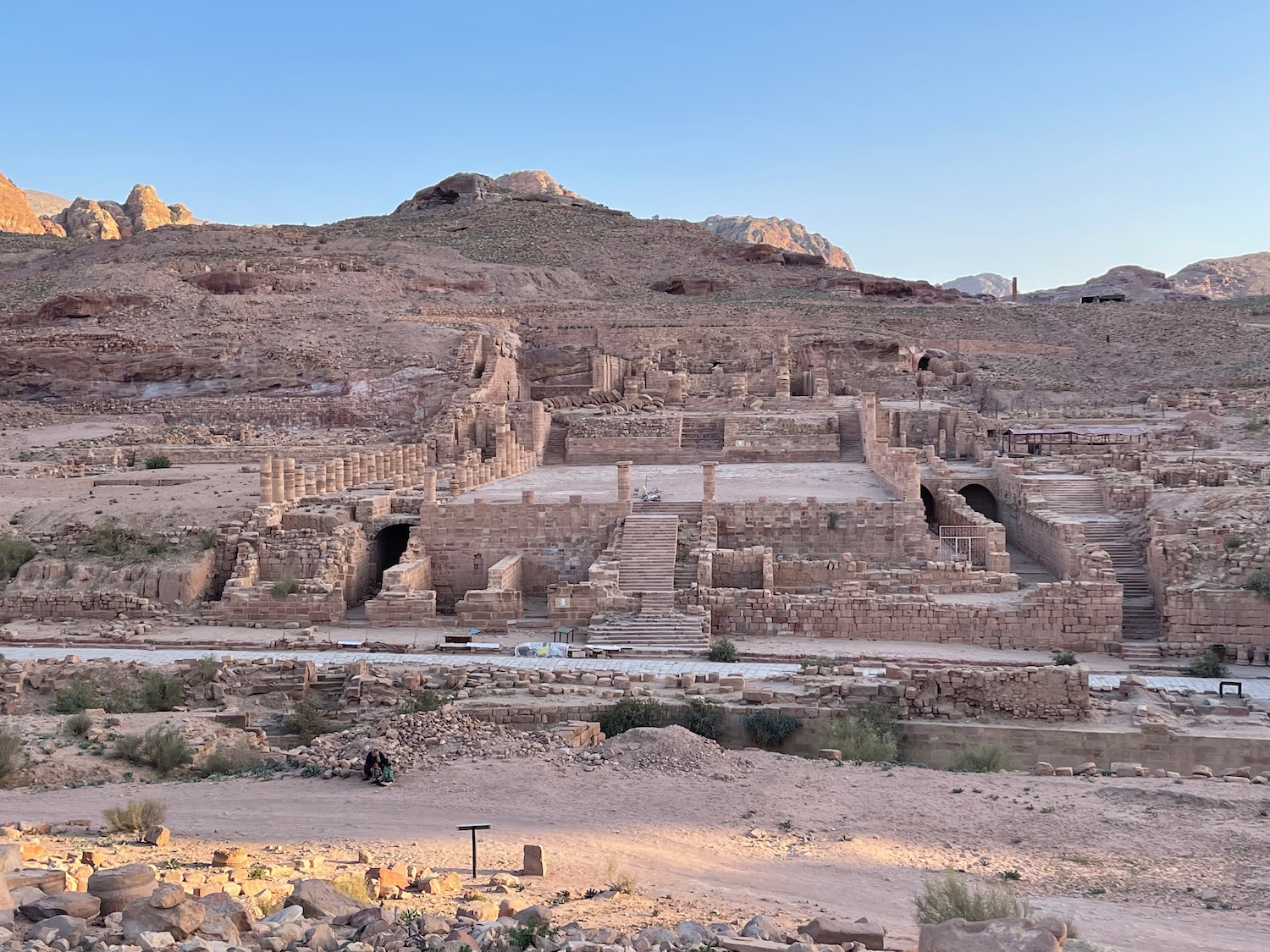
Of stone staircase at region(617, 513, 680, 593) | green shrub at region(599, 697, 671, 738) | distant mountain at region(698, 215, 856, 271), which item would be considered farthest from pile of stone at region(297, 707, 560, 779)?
distant mountain at region(698, 215, 856, 271)

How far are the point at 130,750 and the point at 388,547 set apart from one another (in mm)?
11491

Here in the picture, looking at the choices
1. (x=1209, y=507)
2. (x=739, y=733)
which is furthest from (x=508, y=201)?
(x=739, y=733)

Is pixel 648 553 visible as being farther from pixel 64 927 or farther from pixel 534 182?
pixel 534 182

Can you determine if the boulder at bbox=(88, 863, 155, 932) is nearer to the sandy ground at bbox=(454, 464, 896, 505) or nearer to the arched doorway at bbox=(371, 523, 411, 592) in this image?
the sandy ground at bbox=(454, 464, 896, 505)

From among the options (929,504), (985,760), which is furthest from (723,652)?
(929,504)

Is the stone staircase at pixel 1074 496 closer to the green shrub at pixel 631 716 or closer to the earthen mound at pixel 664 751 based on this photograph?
the green shrub at pixel 631 716

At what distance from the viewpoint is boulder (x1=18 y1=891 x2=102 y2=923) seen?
6590 mm

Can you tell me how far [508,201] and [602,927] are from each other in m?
84.2

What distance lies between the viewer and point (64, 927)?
633 cm

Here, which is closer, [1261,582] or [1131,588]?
[1261,582]

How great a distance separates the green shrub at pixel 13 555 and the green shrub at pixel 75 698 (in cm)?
684

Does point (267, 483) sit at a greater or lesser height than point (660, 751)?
greater

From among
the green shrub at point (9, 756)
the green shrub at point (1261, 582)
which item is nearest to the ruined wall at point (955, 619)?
the green shrub at point (1261, 582)

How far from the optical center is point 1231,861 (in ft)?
30.8
